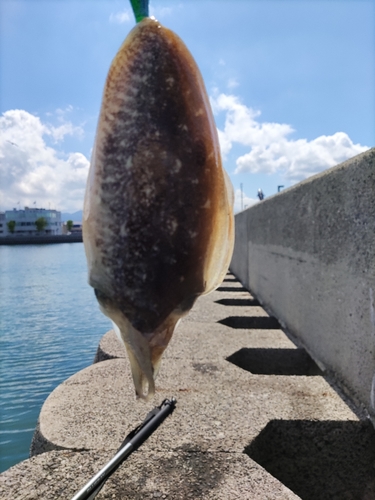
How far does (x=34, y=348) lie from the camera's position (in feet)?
34.2

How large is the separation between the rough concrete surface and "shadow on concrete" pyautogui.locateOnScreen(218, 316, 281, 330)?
2.36 m

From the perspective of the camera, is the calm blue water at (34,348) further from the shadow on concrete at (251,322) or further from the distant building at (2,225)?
the distant building at (2,225)

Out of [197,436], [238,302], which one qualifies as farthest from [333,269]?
[238,302]

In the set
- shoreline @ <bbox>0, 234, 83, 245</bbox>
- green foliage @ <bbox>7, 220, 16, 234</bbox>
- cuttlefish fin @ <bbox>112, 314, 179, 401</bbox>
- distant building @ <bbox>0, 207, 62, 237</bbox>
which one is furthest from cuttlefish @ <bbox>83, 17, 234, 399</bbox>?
green foliage @ <bbox>7, 220, 16, 234</bbox>

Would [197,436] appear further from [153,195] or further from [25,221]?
[25,221]

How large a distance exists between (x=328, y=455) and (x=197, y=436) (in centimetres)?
102

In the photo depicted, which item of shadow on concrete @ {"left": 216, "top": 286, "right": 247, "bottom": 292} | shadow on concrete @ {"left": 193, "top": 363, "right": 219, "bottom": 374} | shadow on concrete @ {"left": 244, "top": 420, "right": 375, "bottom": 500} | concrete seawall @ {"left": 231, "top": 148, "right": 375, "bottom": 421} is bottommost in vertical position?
shadow on concrete @ {"left": 244, "top": 420, "right": 375, "bottom": 500}

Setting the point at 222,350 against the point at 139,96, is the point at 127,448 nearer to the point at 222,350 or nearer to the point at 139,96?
the point at 139,96

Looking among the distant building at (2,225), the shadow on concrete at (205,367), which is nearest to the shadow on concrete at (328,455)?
the shadow on concrete at (205,367)

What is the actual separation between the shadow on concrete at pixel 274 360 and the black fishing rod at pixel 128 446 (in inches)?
83.5

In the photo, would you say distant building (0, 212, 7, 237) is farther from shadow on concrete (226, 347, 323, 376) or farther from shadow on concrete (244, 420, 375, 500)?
shadow on concrete (244, 420, 375, 500)

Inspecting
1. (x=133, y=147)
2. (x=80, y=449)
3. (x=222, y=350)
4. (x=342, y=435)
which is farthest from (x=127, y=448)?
(x=222, y=350)

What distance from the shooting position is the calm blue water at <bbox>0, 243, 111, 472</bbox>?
6.45 m

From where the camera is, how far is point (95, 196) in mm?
1048
